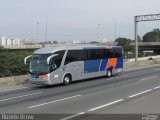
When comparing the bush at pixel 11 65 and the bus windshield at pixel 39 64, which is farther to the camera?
the bush at pixel 11 65

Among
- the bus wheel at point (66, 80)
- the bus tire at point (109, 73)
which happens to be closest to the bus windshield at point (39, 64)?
the bus wheel at point (66, 80)

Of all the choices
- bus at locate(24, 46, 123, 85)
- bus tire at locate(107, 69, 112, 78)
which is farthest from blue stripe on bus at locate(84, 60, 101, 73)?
bus tire at locate(107, 69, 112, 78)

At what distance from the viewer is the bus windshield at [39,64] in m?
24.1

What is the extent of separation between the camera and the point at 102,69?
29953mm

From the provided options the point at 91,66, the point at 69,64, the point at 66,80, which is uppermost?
the point at 69,64

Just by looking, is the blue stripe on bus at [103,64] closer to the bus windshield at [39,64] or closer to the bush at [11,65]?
the bus windshield at [39,64]

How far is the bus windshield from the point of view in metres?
24.1

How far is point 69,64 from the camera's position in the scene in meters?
25.8

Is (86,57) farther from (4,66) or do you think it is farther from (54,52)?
(4,66)

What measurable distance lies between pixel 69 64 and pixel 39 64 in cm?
237

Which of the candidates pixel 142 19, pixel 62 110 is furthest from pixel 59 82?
pixel 142 19

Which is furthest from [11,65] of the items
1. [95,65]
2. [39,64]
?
[39,64]

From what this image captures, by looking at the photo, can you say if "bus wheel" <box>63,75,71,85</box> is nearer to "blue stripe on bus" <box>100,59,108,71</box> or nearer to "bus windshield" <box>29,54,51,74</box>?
"bus windshield" <box>29,54,51,74</box>

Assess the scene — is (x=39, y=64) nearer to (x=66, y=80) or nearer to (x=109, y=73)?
(x=66, y=80)
